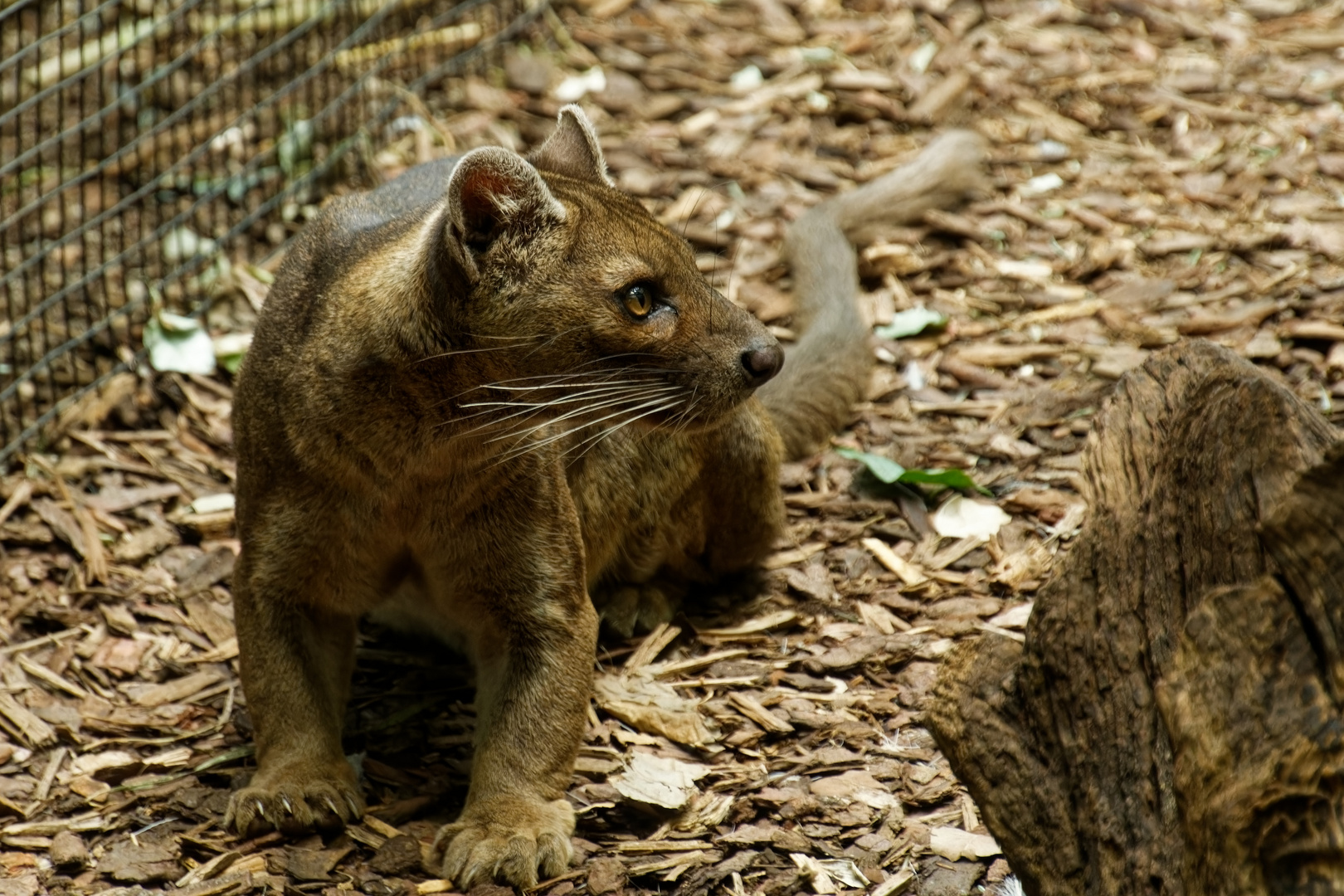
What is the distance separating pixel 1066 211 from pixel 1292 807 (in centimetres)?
521

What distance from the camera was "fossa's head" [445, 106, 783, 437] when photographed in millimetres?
3770

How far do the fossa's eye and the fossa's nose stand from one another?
0.28 meters

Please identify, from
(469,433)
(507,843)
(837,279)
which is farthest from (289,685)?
(837,279)

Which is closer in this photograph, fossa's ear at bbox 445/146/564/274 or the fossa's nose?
fossa's ear at bbox 445/146/564/274

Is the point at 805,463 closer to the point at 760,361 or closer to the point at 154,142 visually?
the point at 760,361

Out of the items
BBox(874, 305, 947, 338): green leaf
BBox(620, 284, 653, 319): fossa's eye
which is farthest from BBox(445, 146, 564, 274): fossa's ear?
BBox(874, 305, 947, 338): green leaf

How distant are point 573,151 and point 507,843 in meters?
1.92

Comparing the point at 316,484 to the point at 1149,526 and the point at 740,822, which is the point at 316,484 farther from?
the point at 1149,526

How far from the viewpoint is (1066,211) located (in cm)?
728

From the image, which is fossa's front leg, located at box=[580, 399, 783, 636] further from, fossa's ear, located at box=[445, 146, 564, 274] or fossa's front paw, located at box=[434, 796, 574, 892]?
fossa's ear, located at box=[445, 146, 564, 274]

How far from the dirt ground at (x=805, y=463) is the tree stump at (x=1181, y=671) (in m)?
0.82

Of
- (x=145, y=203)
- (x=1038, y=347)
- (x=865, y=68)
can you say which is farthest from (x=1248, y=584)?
(x=865, y=68)

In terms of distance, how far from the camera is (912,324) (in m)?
6.67

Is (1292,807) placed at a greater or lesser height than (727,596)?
greater
